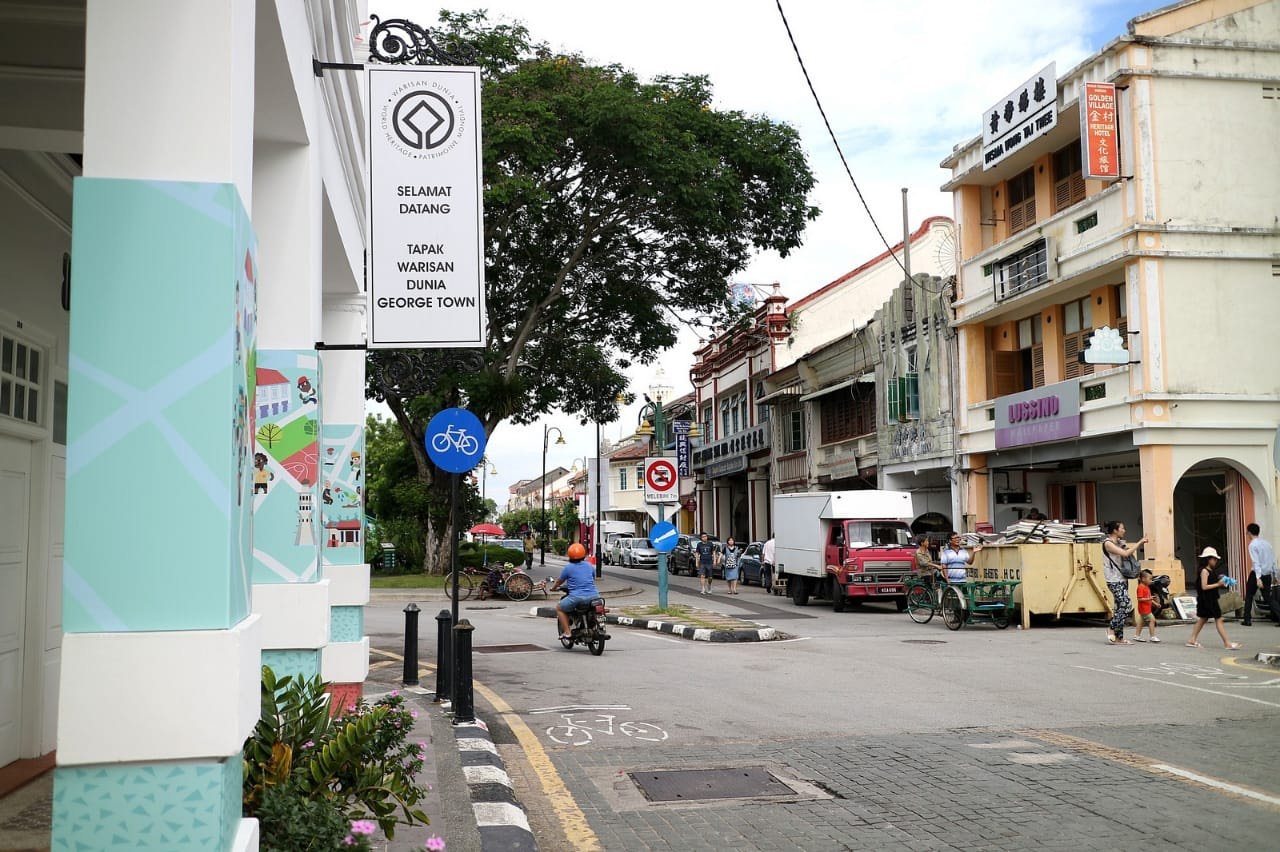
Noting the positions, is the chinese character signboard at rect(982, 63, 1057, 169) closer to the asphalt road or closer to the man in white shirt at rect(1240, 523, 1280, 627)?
the man in white shirt at rect(1240, 523, 1280, 627)

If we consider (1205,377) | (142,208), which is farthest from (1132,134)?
(142,208)

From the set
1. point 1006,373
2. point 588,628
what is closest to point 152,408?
point 588,628

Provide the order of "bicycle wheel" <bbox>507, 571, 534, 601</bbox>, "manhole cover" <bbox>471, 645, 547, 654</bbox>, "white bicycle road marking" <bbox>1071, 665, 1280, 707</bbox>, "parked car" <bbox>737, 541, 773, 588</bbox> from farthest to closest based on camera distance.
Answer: "parked car" <bbox>737, 541, 773, 588</bbox>, "bicycle wheel" <bbox>507, 571, 534, 601</bbox>, "manhole cover" <bbox>471, 645, 547, 654</bbox>, "white bicycle road marking" <bbox>1071, 665, 1280, 707</bbox>

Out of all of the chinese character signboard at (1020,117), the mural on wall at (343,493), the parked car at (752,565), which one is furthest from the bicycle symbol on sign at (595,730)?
the parked car at (752,565)

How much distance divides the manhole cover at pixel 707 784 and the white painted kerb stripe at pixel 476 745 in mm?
1091

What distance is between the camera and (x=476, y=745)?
7.93 m

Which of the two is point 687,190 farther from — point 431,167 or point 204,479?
point 204,479

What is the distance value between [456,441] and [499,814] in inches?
186

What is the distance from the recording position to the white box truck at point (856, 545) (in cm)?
2377

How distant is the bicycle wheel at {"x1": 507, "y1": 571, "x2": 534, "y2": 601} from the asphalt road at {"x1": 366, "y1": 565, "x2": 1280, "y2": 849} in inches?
523

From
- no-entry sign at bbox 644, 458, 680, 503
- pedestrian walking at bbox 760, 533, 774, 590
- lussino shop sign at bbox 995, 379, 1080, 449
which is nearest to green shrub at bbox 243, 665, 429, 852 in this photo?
no-entry sign at bbox 644, 458, 680, 503

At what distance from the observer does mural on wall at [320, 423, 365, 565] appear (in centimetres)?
897

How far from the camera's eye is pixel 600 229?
27609 mm

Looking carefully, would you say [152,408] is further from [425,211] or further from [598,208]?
[598,208]
